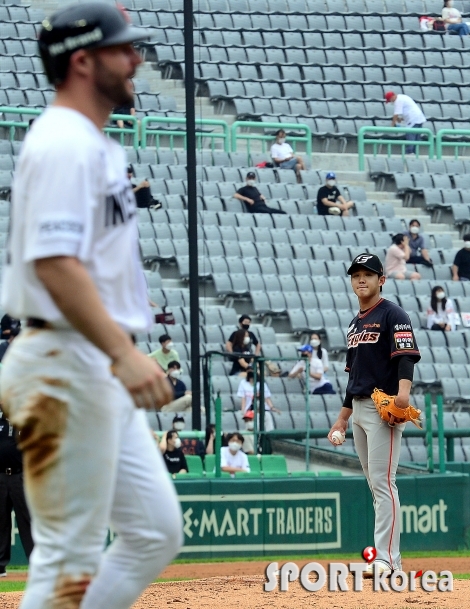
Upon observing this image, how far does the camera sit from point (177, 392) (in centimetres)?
1496

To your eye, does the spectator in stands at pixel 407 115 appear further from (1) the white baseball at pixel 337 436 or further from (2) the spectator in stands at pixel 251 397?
(1) the white baseball at pixel 337 436

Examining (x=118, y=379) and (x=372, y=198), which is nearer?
(x=118, y=379)

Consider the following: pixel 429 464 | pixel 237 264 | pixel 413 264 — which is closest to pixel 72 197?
pixel 429 464

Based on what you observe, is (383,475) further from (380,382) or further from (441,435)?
(441,435)

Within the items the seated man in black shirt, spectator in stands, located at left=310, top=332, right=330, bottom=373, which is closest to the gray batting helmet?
spectator in stands, located at left=310, top=332, right=330, bottom=373

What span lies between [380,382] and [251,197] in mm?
12095

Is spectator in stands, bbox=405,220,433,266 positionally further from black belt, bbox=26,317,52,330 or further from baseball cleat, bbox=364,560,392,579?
black belt, bbox=26,317,52,330

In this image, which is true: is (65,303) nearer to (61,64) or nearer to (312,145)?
(61,64)

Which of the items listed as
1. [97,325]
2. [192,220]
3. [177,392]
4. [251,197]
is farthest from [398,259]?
[97,325]

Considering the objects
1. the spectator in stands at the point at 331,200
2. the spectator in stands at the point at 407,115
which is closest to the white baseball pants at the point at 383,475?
the spectator in stands at the point at 331,200

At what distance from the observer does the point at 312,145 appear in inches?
917

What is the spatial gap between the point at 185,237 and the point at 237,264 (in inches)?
35.2

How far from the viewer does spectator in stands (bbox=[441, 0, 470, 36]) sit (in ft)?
89.5

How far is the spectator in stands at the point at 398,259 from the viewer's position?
758 inches
